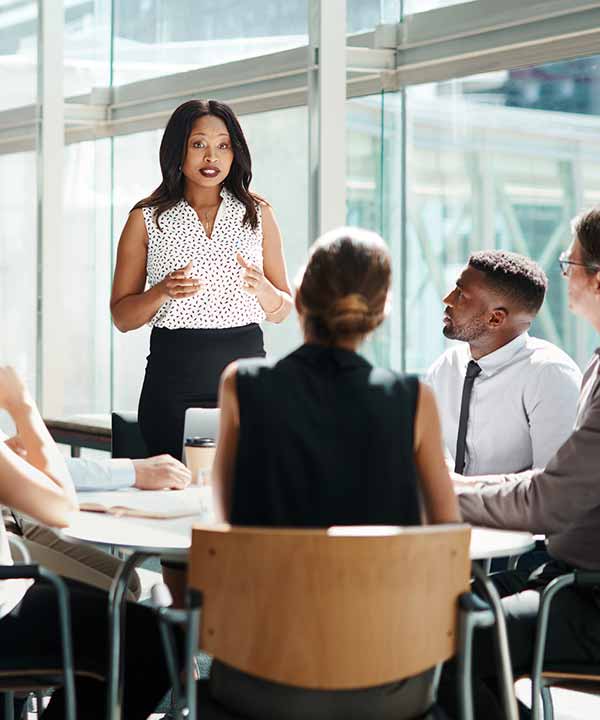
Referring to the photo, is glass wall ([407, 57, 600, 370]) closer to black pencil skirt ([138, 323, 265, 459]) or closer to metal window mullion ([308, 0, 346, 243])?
metal window mullion ([308, 0, 346, 243])

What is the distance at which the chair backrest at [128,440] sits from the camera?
11.6 feet

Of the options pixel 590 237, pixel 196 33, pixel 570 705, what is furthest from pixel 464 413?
pixel 196 33

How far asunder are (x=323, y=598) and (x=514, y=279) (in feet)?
4.91

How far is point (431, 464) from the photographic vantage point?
192 centimetres

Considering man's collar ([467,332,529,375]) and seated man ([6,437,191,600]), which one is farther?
man's collar ([467,332,529,375])

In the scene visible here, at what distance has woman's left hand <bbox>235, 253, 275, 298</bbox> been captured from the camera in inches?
136

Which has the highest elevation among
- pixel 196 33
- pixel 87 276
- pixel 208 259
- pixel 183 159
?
pixel 196 33

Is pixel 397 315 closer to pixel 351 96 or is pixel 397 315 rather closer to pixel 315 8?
pixel 351 96

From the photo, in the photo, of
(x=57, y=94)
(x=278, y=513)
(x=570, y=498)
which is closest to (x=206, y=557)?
(x=278, y=513)

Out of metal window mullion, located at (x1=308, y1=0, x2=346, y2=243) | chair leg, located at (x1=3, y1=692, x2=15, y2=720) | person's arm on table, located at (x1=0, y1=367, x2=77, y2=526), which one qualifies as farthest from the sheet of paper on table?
metal window mullion, located at (x1=308, y1=0, x2=346, y2=243)

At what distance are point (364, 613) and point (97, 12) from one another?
17.1 ft

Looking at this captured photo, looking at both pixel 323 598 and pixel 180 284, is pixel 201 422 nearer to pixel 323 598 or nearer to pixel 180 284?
pixel 180 284

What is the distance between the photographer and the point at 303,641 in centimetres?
170

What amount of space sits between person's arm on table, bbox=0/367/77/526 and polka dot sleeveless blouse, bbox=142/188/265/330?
4.02ft
